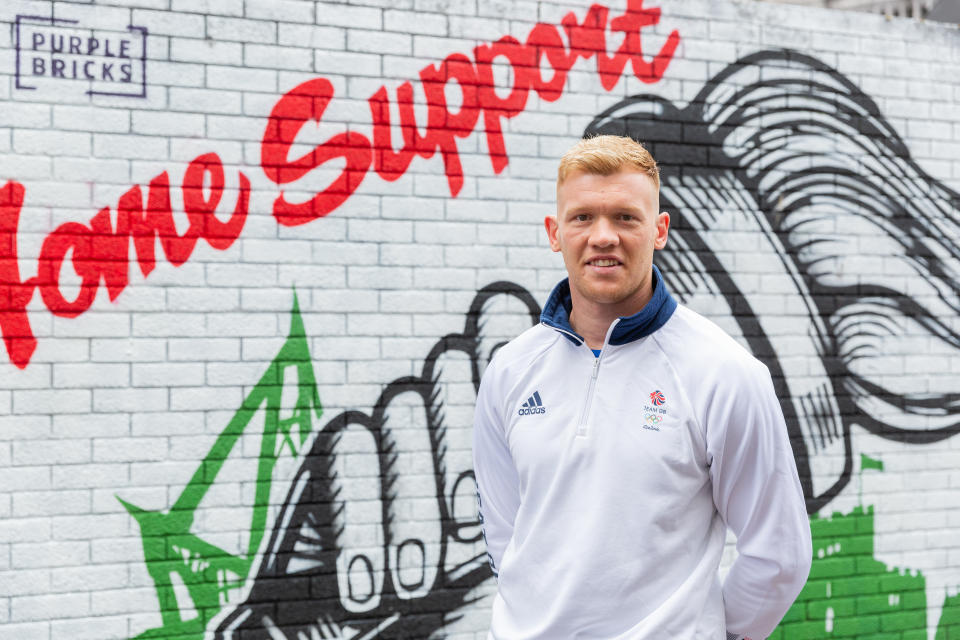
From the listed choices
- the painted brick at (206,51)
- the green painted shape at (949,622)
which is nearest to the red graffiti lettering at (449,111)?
the painted brick at (206,51)

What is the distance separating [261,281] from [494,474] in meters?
1.89

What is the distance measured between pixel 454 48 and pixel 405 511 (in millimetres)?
1994

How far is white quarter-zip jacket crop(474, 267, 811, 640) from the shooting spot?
1813mm

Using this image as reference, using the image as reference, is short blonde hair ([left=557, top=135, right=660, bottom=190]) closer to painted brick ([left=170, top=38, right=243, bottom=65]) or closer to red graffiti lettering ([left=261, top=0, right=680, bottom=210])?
red graffiti lettering ([left=261, top=0, right=680, bottom=210])

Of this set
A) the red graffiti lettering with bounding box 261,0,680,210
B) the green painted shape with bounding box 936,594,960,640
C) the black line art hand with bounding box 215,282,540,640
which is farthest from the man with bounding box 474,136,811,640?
the green painted shape with bounding box 936,594,960,640

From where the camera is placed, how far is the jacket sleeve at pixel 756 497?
1.82m

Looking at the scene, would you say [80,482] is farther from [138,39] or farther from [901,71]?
[901,71]

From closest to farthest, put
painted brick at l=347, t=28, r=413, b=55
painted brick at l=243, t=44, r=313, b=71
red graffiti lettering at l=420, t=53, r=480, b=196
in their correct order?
painted brick at l=243, t=44, r=313, b=71 → painted brick at l=347, t=28, r=413, b=55 → red graffiti lettering at l=420, t=53, r=480, b=196

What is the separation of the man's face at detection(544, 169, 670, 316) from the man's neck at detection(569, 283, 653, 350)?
39 mm

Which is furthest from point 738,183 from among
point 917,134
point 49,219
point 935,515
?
point 49,219

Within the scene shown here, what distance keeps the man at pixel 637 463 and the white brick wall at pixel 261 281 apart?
2.01 meters

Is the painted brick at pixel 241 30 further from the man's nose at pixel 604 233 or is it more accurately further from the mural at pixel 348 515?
the man's nose at pixel 604 233

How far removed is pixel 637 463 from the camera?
1823 millimetres

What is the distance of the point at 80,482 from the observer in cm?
362
